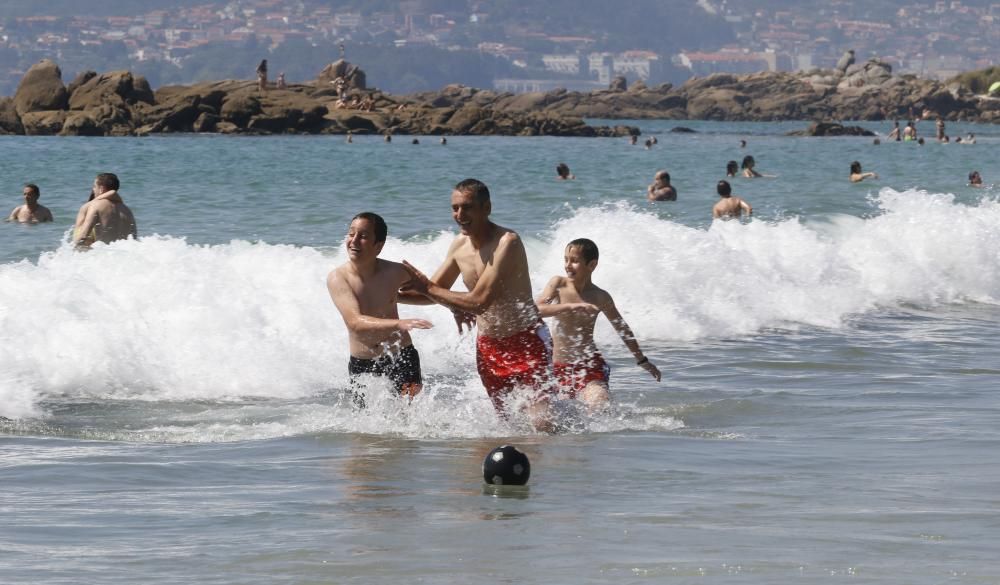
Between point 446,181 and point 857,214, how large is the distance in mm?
10475

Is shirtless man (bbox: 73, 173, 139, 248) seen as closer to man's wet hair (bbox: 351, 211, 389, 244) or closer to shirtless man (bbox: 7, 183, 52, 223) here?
shirtless man (bbox: 7, 183, 52, 223)

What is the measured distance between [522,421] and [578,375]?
535mm

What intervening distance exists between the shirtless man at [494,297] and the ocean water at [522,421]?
0.43m

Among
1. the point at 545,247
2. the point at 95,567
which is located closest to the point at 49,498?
the point at 95,567

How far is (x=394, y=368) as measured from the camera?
27.9 ft

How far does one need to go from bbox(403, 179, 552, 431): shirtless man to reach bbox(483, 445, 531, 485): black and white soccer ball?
3.51 feet

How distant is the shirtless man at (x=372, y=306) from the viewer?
8312 millimetres

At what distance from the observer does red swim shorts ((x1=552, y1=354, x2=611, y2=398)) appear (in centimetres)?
905

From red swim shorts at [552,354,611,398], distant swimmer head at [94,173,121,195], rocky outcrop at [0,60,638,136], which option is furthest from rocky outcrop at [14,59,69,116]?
red swim shorts at [552,354,611,398]

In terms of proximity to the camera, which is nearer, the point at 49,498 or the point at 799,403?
the point at 49,498

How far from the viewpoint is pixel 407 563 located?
19.2 feet

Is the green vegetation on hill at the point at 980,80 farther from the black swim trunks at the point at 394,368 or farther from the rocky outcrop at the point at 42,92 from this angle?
the black swim trunks at the point at 394,368

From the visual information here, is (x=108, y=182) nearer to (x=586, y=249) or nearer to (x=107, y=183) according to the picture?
(x=107, y=183)

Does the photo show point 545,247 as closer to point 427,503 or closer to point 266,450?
point 266,450
